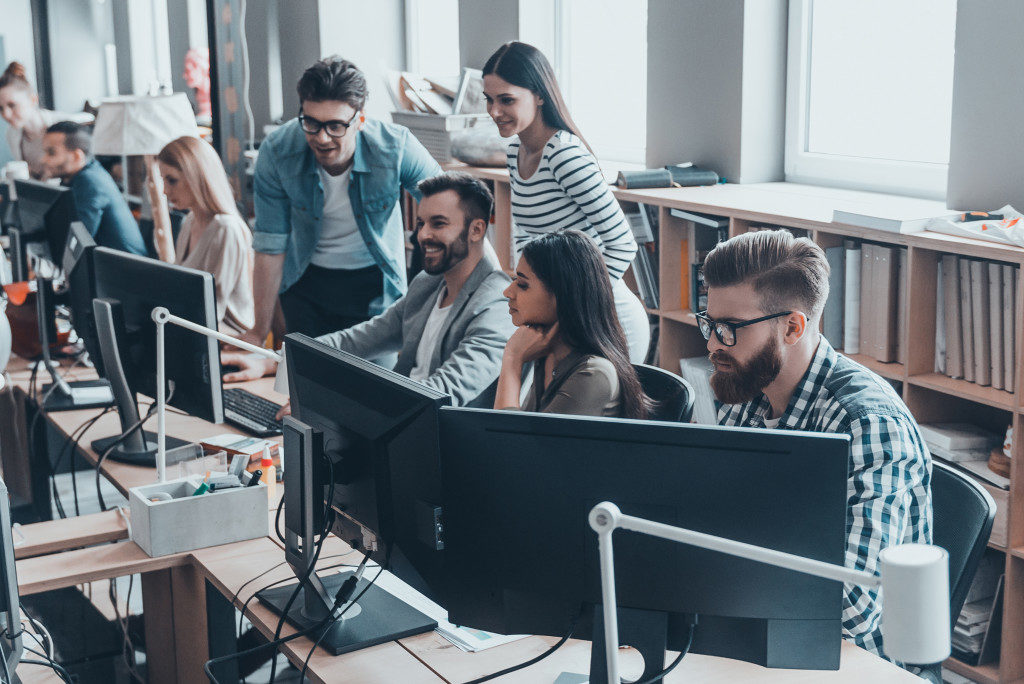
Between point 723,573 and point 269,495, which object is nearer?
point 723,573

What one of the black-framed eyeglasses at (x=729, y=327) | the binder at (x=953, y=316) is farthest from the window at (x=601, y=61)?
the black-framed eyeglasses at (x=729, y=327)

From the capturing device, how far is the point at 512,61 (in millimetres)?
2838

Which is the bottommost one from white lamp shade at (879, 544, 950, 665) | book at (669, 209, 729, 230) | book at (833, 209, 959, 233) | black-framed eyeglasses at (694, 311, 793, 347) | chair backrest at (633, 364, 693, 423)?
chair backrest at (633, 364, 693, 423)

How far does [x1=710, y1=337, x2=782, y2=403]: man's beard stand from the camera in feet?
5.61

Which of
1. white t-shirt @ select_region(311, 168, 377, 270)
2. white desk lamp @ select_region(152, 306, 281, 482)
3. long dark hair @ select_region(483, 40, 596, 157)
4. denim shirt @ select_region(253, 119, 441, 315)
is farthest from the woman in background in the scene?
white desk lamp @ select_region(152, 306, 281, 482)

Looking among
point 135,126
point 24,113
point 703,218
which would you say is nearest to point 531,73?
point 703,218

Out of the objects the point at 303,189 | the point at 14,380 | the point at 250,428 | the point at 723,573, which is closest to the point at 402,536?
the point at 723,573

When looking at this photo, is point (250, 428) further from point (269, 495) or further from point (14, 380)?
point (14, 380)

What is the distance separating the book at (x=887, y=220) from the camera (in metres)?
2.61

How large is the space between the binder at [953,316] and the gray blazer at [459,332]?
103 cm

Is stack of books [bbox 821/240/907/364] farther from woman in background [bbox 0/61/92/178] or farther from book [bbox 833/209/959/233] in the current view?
woman in background [bbox 0/61/92/178]

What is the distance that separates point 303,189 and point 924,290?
1.68 m

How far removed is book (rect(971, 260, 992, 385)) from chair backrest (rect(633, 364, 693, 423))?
2.77ft

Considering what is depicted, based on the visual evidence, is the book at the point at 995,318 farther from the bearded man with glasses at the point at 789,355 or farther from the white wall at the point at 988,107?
the bearded man with glasses at the point at 789,355
